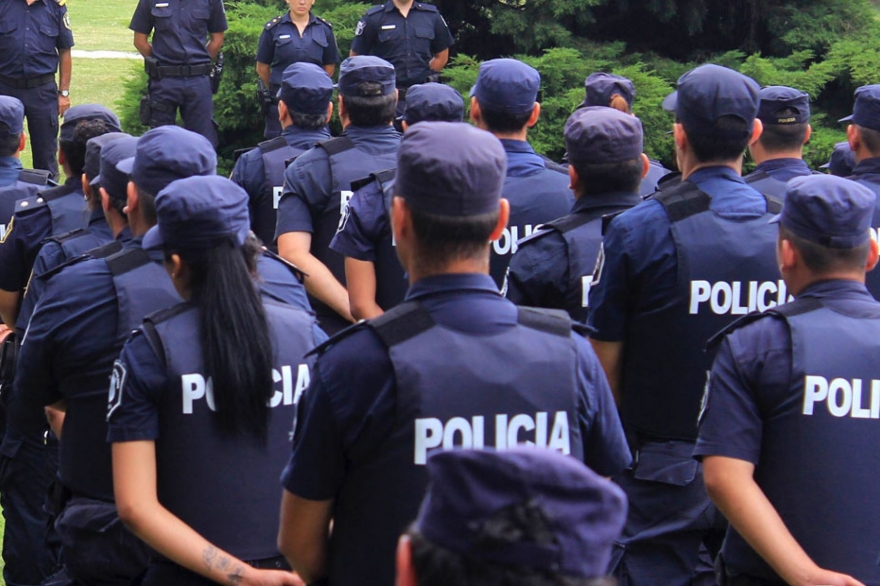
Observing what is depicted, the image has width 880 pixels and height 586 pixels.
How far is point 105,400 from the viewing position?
3.37 metres

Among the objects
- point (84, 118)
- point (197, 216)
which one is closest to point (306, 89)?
point (84, 118)

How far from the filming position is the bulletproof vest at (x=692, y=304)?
151 inches

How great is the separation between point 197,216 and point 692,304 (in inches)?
65.1

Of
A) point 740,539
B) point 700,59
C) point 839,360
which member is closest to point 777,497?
point 740,539

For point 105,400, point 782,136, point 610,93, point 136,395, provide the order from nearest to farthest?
point 136,395 → point 105,400 → point 782,136 → point 610,93

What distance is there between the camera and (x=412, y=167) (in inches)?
96.3

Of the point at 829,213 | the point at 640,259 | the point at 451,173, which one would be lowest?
Result: the point at 640,259

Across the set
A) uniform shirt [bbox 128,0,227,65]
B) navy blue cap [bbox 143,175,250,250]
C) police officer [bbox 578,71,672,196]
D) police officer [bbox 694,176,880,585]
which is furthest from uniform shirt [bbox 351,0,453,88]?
police officer [bbox 694,176,880,585]

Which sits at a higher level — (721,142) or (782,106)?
(721,142)

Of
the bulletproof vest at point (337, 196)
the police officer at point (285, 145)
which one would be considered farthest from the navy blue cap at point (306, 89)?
the bulletproof vest at point (337, 196)

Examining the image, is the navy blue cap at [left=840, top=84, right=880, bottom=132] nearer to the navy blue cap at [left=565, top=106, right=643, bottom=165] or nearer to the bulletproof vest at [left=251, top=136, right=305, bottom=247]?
the navy blue cap at [left=565, top=106, right=643, bottom=165]

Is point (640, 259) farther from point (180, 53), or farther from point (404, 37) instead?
point (180, 53)

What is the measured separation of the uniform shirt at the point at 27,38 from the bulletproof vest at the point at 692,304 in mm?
7963

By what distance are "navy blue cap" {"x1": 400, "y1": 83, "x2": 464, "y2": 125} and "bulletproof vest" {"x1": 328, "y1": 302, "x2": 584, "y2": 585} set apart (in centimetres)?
344
